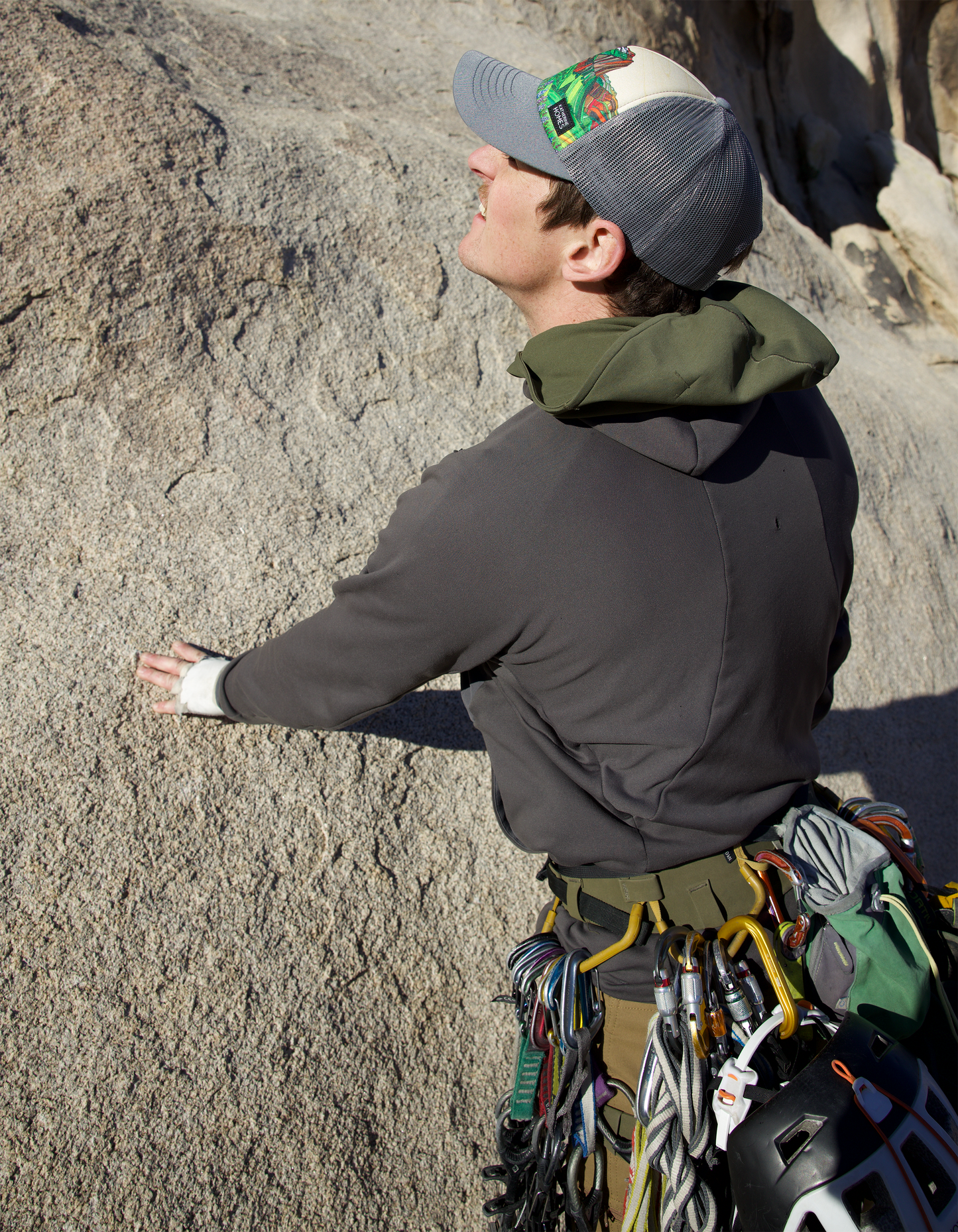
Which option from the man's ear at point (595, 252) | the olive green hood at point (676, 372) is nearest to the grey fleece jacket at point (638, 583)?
the olive green hood at point (676, 372)

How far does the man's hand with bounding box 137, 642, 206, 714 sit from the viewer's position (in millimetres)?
1697

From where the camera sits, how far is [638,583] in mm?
992

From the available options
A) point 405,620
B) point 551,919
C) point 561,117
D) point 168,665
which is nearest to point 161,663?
point 168,665

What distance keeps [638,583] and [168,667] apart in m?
1.15

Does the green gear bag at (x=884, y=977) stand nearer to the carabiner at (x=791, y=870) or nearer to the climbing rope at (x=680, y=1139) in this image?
the carabiner at (x=791, y=870)

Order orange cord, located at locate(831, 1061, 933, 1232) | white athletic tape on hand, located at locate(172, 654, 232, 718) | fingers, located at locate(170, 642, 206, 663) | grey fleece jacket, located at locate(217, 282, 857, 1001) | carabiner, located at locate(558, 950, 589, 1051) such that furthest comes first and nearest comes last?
fingers, located at locate(170, 642, 206, 663), white athletic tape on hand, located at locate(172, 654, 232, 718), carabiner, located at locate(558, 950, 589, 1051), grey fleece jacket, located at locate(217, 282, 857, 1001), orange cord, located at locate(831, 1061, 933, 1232)

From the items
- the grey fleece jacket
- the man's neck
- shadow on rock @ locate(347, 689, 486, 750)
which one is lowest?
shadow on rock @ locate(347, 689, 486, 750)

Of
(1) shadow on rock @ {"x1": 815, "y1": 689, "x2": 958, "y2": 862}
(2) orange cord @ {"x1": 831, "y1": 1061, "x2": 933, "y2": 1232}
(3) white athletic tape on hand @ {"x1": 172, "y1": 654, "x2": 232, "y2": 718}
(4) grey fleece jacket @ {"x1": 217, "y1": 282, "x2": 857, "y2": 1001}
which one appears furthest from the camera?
(1) shadow on rock @ {"x1": 815, "y1": 689, "x2": 958, "y2": 862}

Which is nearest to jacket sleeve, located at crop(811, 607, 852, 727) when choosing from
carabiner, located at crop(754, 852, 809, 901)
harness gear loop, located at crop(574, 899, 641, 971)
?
carabiner, located at crop(754, 852, 809, 901)

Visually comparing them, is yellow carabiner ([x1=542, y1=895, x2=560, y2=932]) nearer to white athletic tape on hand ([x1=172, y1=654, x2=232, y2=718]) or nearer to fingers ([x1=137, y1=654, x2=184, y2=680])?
white athletic tape on hand ([x1=172, y1=654, x2=232, y2=718])

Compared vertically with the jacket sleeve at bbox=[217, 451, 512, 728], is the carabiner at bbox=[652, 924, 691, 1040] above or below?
below

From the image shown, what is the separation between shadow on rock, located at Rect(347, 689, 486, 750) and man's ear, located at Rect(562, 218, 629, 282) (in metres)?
1.14

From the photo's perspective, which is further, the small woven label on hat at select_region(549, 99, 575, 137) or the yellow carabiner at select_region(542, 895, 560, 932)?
the yellow carabiner at select_region(542, 895, 560, 932)

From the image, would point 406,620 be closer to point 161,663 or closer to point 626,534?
point 626,534
